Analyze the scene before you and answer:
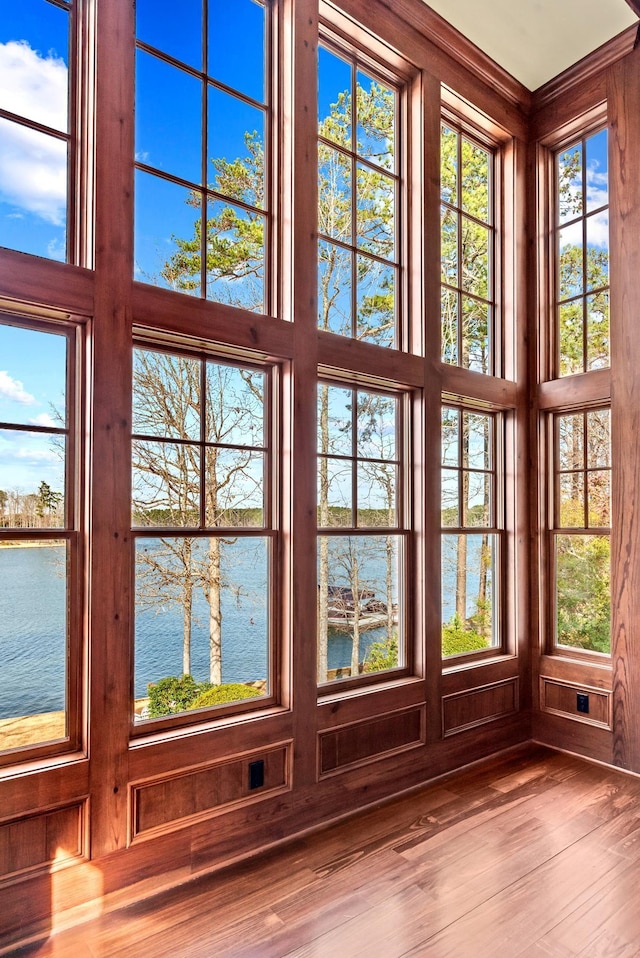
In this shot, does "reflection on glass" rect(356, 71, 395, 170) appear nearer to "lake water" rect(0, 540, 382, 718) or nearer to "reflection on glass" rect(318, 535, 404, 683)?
"reflection on glass" rect(318, 535, 404, 683)

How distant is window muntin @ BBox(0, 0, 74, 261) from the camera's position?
6.81ft

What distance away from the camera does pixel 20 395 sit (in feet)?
6.85

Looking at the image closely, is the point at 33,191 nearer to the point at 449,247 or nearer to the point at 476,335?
the point at 449,247

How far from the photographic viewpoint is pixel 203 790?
7.72ft

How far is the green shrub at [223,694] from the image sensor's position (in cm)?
247

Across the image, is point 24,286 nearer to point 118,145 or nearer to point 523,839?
point 118,145

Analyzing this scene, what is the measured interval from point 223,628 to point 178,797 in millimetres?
666

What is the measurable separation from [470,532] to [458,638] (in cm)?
65

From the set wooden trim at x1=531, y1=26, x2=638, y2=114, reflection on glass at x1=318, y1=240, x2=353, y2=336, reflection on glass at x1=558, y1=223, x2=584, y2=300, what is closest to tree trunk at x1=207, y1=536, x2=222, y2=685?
reflection on glass at x1=318, y1=240, x2=353, y2=336

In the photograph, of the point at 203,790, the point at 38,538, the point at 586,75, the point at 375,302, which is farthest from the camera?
the point at 586,75

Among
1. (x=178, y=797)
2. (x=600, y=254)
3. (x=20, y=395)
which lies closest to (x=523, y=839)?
(x=178, y=797)

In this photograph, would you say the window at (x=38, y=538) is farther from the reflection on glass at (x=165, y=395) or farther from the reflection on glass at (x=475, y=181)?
the reflection on glass at (x=475, y=181)

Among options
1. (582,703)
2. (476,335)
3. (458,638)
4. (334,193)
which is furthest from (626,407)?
(334,193)

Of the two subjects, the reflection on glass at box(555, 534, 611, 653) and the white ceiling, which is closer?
the white ceiling
